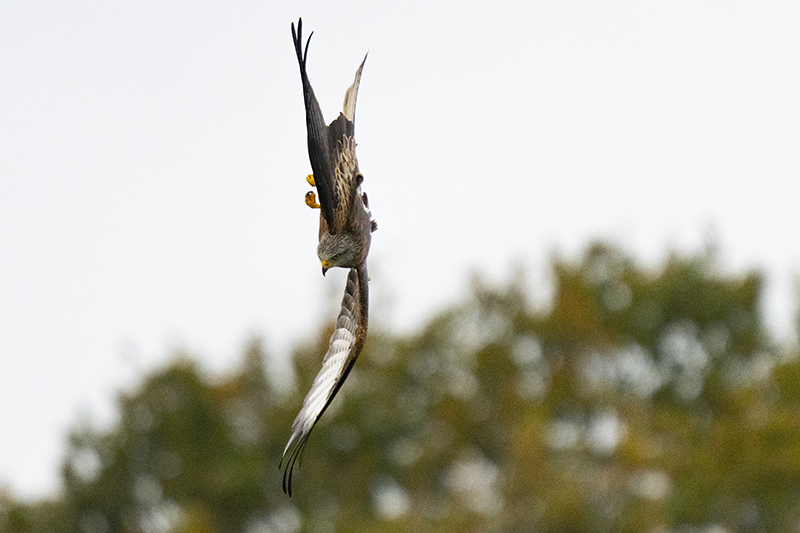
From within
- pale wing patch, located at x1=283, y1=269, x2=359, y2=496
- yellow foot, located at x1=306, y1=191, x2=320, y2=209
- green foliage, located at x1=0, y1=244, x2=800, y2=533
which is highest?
green foliage, located at x1=0, y1=244, x2=800, y2=533

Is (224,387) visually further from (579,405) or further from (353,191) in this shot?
(353,191)

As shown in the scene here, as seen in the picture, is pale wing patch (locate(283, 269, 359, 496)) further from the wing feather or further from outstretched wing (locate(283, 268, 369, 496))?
the wing feather

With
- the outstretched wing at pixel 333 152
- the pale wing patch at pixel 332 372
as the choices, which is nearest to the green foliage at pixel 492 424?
the pale wing patch at pixel 332 372

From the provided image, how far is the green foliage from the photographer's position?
31734 mm

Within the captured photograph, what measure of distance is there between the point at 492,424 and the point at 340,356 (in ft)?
97.4

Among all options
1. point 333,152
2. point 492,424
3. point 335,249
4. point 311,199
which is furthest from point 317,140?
point 492,424

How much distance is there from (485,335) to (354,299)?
3258 centimetres

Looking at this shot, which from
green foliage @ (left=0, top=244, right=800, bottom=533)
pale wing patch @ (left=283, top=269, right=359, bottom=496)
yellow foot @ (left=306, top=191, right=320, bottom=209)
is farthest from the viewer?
green foliage @ (left=0, top=244, right=800, bottom=533)

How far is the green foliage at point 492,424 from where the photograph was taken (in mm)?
31734

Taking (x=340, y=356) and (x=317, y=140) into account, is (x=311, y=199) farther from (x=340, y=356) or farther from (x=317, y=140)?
A: (x=317, y=140)

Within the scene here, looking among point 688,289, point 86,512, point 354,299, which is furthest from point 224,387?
point 354,299

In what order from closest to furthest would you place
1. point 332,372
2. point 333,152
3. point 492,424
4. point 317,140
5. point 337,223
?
point 317,140
point 333,152
point 337,223
point 332,372
point 492,424

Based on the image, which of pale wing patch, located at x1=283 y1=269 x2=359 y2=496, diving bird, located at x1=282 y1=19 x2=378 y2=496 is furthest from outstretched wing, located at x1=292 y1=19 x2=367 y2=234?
pale wing patch, located at x1=283 y1=269 x2=359 y2=496

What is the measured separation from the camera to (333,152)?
5.62m
